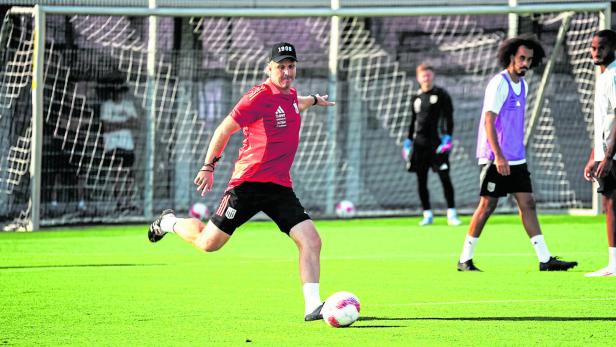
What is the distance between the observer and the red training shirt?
938 centimetres

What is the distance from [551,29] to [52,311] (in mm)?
14076

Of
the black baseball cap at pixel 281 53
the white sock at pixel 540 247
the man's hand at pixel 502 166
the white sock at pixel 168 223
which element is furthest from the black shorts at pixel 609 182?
the white sock at pixel 168 223

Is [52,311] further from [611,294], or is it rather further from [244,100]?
[611,294]

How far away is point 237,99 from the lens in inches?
880

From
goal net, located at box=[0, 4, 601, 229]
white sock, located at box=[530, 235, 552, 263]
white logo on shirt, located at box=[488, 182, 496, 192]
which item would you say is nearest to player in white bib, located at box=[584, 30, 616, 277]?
white sock, located at box=[530, 235, 552, 263]

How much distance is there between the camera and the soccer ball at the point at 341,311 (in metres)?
8.71

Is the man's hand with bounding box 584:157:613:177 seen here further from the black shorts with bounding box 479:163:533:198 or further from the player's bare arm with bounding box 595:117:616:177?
the black shorts with bounding box 479:163:533:198

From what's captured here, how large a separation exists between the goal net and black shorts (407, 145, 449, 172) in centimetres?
246

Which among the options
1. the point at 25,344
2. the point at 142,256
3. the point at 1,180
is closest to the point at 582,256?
the point at 142,256

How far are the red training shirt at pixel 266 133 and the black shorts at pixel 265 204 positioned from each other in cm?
5

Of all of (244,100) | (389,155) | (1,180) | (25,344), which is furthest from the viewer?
(389,155)

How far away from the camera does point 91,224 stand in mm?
19875

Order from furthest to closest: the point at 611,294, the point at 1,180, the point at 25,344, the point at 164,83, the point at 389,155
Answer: the point at 389,155 < the point at 164,83 < the point at 1,180 < the point at 611,294 < the point at 25,344

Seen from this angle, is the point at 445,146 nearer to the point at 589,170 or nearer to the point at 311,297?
the point at 589,170
